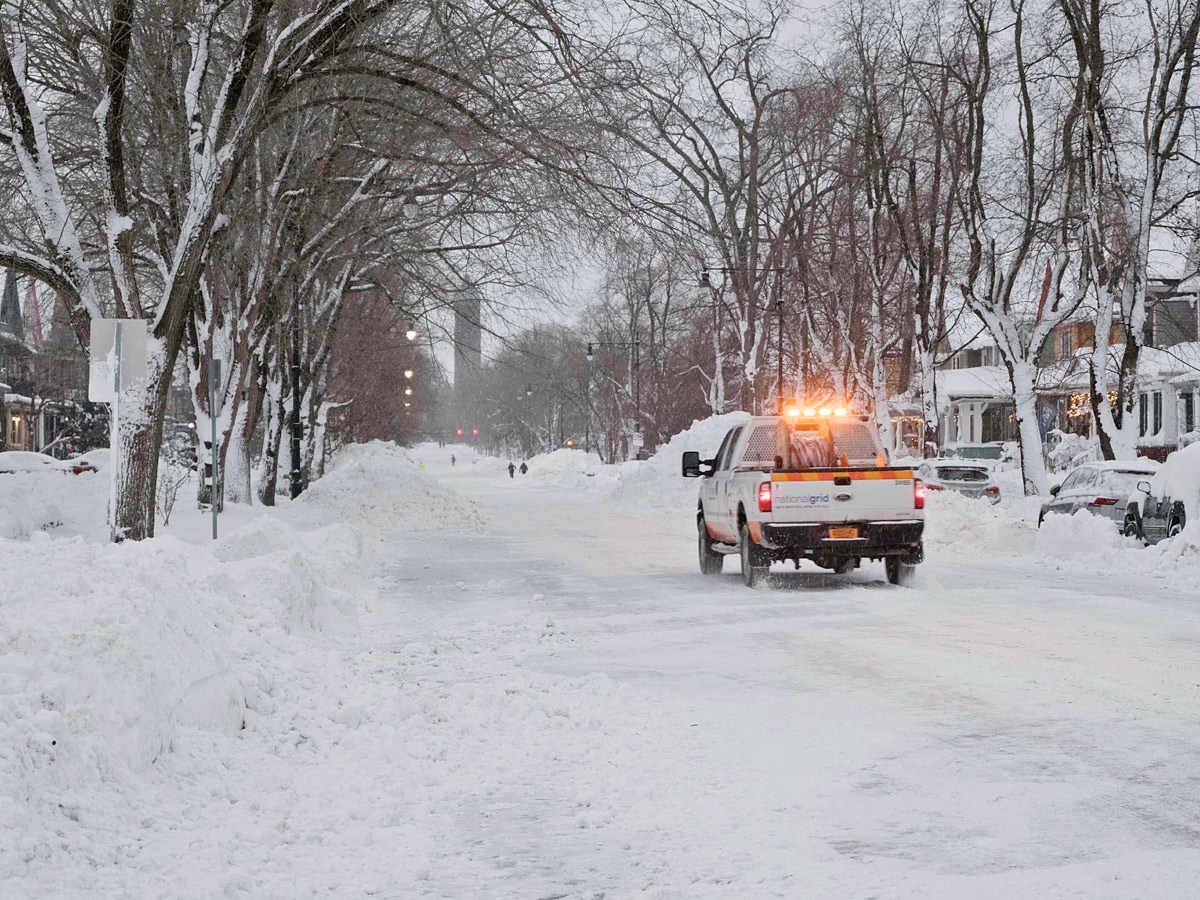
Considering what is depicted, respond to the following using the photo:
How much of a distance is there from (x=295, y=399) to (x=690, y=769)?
25.4 metres

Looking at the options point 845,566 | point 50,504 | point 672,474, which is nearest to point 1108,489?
point 845,566

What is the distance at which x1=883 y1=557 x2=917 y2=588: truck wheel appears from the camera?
1497cm

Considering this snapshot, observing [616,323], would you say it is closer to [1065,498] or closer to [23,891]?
[1065,498]

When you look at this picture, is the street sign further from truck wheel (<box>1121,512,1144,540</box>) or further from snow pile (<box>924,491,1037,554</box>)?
truck wheel (<box>1121,512,1144,540</box>)

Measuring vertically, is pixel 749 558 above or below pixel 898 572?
above

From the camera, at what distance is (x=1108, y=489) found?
2095cm

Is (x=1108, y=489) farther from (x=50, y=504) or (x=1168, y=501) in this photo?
(x=50, y=504)

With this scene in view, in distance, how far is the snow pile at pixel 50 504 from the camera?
17.5 metres

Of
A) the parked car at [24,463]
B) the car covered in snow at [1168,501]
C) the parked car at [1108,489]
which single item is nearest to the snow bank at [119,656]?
the car covered in snow at [1168,501]

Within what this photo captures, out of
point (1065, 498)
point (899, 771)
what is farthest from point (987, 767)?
point (1065, 498)

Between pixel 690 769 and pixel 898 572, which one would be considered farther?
pixel 898 572

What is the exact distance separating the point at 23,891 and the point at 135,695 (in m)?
1.77

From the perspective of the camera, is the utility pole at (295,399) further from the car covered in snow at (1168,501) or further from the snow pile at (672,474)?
the car covered in snow at (1168,501)

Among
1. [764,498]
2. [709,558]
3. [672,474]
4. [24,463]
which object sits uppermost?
[24,463]
